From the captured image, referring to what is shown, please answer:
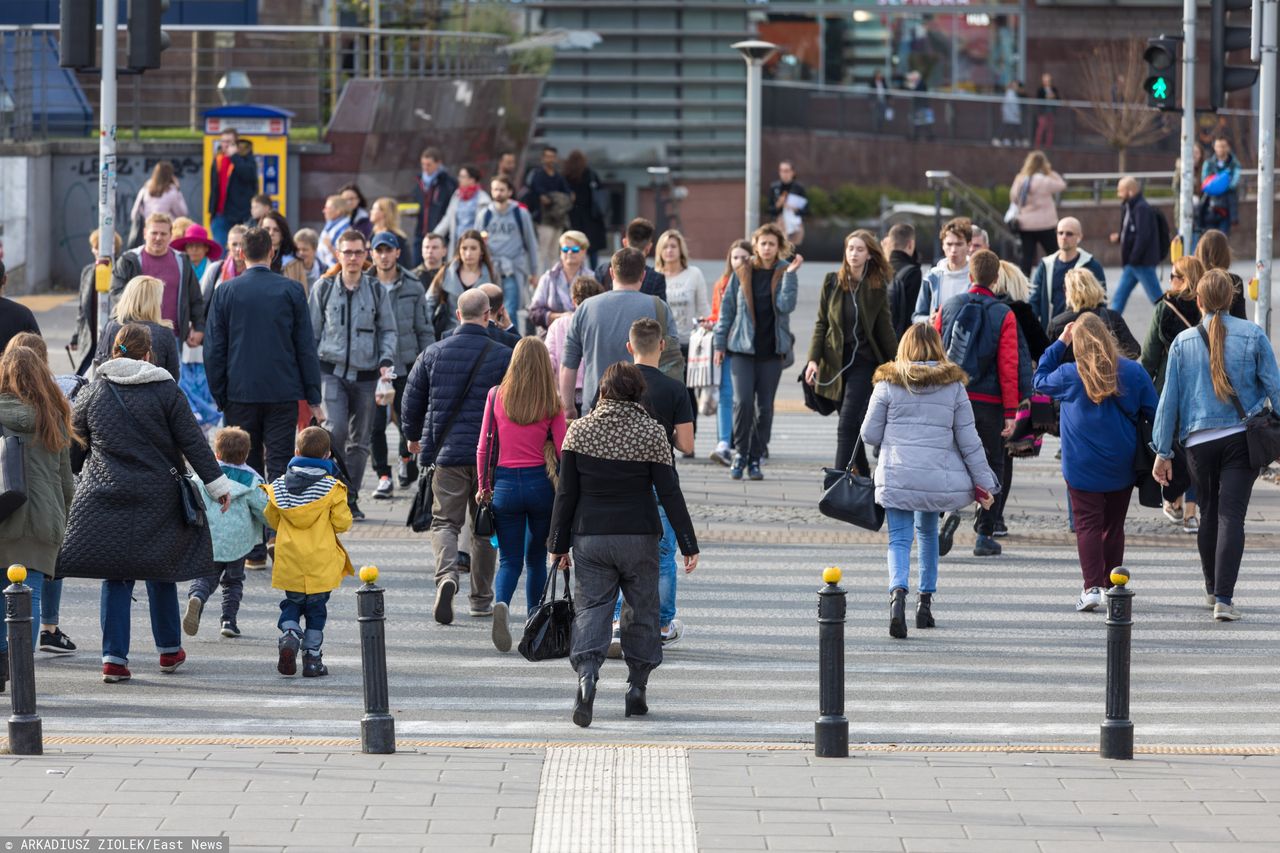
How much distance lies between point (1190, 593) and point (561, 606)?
4.36 m

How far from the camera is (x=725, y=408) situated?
1608 centimetres

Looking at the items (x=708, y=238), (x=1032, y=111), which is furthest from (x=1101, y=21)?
(x=708, y=238)

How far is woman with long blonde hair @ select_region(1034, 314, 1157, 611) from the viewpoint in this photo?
1105 cm

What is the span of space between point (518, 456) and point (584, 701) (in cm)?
189

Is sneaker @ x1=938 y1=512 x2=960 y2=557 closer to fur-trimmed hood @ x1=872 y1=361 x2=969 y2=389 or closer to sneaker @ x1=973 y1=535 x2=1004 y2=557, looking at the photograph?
sneaker @ x1=973 y1=535 x2=1004 y2=557

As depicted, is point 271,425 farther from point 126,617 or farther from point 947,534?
point 947,534

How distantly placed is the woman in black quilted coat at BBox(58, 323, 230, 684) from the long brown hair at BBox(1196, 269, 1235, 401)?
203 inches

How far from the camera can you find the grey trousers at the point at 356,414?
1352 centimetres

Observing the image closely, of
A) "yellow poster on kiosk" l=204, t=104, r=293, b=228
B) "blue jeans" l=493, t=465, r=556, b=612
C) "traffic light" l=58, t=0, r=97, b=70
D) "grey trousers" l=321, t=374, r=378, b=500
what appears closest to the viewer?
"blue jeans" l=493, t=465, r=556, b=612

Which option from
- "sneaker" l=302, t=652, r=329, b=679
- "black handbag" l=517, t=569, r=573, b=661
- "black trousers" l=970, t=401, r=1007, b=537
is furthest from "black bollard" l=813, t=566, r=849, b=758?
"black trousers" l=970, t=401, r=1007, b=537

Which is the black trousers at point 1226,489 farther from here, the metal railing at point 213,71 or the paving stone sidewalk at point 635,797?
the metal railing at point 213,71

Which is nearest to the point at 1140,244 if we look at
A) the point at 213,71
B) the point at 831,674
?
the point at 213,71

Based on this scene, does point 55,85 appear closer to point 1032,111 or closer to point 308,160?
point 308,160

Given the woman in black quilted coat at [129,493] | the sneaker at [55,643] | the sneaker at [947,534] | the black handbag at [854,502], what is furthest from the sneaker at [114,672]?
the sneaker at [947,534]
